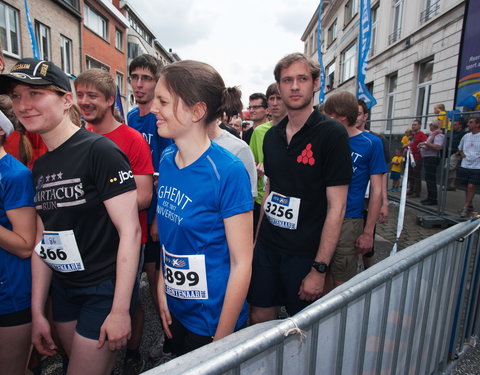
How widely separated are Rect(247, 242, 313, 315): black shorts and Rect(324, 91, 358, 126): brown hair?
1.55m

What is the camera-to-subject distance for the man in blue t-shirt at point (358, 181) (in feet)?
8.99

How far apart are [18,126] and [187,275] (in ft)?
5.35

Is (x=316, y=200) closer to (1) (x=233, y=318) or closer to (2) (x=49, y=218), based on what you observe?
(1) (x=233, y=318)

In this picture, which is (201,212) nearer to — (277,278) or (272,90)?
(277,278)

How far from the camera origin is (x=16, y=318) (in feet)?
5.23

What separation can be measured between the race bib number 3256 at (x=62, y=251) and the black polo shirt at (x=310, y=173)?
1208 mm

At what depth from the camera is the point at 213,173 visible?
1.31m

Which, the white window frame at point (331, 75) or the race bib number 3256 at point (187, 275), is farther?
the white window frame at point (331, 75)

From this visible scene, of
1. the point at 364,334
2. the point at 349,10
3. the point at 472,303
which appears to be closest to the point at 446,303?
the point at 472,303

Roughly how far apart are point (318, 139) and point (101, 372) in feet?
5.51

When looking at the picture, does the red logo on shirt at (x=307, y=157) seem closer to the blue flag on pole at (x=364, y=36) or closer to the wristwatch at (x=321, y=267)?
the wristwatch at (x=321, y=267)

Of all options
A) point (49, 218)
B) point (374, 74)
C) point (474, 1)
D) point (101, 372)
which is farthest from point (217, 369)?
point (374, 74)

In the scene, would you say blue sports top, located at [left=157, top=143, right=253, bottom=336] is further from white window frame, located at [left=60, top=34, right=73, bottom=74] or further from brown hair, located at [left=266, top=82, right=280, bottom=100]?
white window frame, located at [left=60, top=34, right=73, bottom=74]

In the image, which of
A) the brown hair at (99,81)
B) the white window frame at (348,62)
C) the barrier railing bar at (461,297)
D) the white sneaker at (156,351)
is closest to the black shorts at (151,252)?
the white sneaker at (156,351)
